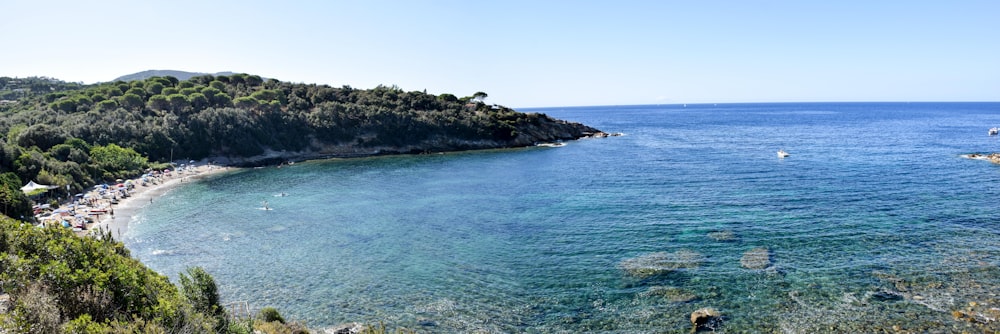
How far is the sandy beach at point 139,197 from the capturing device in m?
42.3

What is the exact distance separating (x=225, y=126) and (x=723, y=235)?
8182 cm

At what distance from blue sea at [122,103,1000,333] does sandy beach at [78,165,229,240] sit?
155 centimetres

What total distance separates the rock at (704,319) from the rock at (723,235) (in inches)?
468

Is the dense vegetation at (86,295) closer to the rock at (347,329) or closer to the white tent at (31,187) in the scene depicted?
the rock at (347,329)

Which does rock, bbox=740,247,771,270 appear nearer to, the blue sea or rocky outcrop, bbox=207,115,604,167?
the blue sea

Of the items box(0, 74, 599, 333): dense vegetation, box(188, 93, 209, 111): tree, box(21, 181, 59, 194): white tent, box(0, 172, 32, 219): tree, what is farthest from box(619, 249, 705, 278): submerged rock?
box(188, 93, 209, 111): tree

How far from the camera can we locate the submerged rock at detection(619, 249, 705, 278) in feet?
93.3

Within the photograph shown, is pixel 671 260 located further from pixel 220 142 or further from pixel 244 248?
pixel 220 142

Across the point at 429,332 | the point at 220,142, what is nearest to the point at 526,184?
the point at 429,332

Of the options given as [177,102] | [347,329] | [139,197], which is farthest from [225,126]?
[347,329]

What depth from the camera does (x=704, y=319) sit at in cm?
2241

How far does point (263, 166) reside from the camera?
80.9 meters

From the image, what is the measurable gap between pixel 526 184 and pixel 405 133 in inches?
2055

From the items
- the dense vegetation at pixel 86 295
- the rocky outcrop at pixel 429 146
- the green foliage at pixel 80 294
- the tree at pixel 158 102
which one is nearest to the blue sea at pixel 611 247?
the dense vegetation at pixel 86 295
